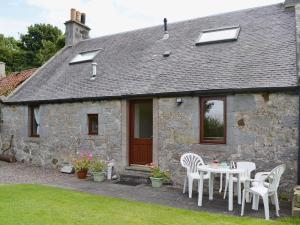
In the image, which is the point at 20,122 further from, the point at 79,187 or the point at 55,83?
the point at 79,187

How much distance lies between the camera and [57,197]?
315 inches

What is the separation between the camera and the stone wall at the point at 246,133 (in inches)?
328

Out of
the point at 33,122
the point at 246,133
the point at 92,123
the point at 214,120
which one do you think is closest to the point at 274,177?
the point at 246,133

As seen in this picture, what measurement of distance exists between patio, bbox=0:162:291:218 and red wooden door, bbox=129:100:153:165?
129cm

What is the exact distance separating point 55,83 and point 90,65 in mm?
1682

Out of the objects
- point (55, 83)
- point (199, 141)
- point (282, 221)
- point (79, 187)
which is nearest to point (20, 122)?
point (55, 83)

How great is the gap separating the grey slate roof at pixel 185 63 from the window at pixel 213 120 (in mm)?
469

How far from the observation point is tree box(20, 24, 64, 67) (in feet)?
112

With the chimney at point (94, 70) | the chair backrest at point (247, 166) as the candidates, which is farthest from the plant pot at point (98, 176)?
the chair backrest at point (247, 166)

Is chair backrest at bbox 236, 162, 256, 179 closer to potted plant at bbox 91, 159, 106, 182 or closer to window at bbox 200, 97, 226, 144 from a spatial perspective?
window at bbox 200, 97, 226, 144

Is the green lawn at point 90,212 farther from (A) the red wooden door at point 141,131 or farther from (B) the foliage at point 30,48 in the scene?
(B) the foliage at point 30,48

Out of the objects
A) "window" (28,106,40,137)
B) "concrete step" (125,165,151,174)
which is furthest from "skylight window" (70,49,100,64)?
"concrete step" (125,165,151,174)

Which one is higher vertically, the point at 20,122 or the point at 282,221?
the point at 20,122

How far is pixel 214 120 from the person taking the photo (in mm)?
9555
